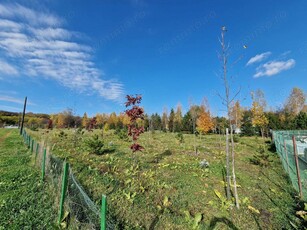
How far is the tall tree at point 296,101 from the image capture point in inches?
1668

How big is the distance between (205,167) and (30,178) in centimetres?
686

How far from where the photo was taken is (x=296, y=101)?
4275 cm

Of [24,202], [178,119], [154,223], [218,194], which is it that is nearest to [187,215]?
[154,223]

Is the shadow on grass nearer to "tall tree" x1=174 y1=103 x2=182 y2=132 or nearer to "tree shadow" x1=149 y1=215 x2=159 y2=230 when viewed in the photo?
"tree shadow" x1=149 y1=215 x2=159 y2=230

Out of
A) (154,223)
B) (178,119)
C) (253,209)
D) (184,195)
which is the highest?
(178,119)

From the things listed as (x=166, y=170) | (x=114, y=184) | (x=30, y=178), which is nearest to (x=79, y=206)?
(x=114, y=184)

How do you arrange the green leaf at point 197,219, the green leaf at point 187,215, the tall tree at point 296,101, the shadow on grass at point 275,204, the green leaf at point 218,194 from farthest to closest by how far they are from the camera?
the tall tree at point 296,101 → the green leaf at point 218,194 → the shadow on grass at point 275,204 → the green leaf at point 187,215 → the green leaf at point 197,219

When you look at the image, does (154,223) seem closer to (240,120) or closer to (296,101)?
(240,120)

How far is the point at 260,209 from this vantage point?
5.36 m

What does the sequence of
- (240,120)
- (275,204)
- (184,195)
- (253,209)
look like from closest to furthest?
(253,209) → (275,204) → (184,195) → (240,120)

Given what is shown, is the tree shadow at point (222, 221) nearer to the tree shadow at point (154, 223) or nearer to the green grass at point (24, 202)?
the tree shadow at point (154, 223)

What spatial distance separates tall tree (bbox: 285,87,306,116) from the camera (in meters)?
42.4

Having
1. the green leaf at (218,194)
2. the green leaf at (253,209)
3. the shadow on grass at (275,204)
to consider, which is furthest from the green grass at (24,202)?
the shadow on grass at (275,204)

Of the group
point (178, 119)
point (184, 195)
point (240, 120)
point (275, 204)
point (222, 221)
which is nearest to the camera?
point (222, 221)
